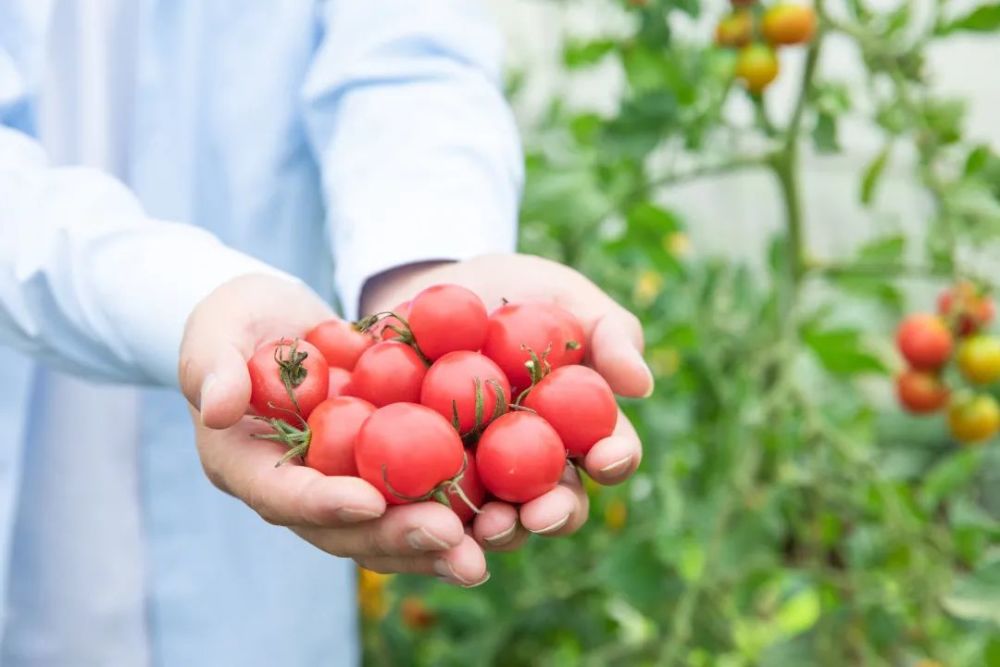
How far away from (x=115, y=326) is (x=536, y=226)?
2.69 ft

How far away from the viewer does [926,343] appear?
126cm

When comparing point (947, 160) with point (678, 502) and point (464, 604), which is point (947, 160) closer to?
point (678, 502)

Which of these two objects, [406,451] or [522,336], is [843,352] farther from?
[406,451]

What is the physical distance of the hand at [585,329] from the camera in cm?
64

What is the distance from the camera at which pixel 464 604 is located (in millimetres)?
1319

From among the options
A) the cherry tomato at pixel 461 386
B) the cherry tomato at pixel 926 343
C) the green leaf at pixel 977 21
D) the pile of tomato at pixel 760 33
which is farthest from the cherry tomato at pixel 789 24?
the cherry tomato at pixel 461 386

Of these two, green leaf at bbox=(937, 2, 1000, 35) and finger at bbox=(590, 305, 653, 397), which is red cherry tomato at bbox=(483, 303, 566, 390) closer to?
finger at bbox=(590, 305, 653, 397)

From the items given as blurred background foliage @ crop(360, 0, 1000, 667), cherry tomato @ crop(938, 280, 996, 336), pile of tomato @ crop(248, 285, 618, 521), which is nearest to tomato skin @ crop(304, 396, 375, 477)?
pile of tomato @ crop(248, 285, 618, 521)

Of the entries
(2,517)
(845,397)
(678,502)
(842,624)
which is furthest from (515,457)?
(845,397)

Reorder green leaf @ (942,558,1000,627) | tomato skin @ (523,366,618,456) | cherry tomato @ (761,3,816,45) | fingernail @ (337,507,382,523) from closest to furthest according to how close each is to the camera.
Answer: fingernail @ (337,507,382,523), tomato skin @ (523,366,618,456), green leaf @ (942,558,1000,627), cherry tomato @ (761,3,816,45)

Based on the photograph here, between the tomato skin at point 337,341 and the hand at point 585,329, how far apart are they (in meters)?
0.11

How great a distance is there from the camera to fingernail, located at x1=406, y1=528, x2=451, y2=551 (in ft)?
1.90

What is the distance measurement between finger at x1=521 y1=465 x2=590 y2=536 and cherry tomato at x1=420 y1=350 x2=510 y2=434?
0.23 feet

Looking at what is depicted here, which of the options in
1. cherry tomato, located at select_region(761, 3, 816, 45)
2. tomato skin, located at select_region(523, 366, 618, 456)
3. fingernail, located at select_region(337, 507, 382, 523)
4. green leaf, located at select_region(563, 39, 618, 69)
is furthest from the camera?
green leaf, located at select_region(563, 39, 618, 69)
